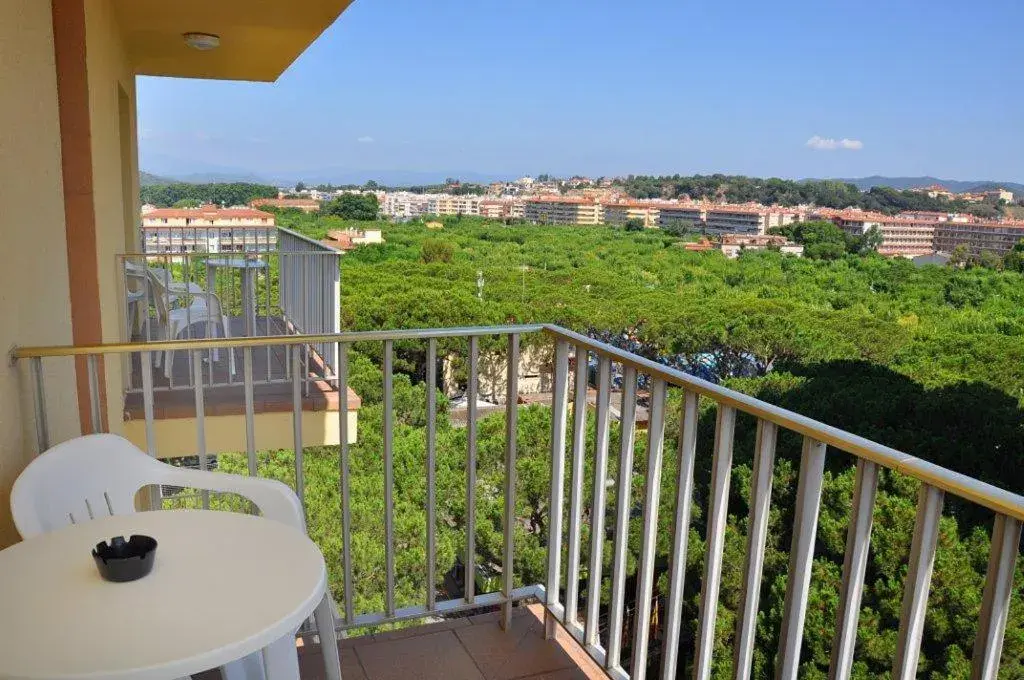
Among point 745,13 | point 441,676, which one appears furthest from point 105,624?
point 745,13

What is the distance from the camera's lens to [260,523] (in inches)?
58.7

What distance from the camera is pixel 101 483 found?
1.75 m

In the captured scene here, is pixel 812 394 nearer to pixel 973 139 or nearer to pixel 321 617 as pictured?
pixel 321 617

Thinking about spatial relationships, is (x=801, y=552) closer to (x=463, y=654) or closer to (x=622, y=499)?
(x=622, y=499)

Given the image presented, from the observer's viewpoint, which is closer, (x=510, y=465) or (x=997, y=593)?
(x=997, y=593)

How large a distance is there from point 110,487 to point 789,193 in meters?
64.6

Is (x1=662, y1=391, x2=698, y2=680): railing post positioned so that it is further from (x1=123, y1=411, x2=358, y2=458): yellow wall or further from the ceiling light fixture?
the ceiling light fixture

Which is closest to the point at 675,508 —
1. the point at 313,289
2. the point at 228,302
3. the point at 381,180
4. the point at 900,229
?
the point at 313,289

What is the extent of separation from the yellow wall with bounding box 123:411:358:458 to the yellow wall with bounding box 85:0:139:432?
490 mm

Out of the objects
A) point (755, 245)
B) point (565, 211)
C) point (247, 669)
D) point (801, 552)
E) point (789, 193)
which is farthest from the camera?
point (565, 211)

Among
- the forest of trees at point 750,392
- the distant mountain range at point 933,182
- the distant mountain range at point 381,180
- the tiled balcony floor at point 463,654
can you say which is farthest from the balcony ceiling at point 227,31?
A: the distant mountain range at point 933,182

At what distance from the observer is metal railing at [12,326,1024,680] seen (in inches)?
42.1

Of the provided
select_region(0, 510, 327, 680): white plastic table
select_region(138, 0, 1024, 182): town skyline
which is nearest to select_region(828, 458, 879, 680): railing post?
A: select_region(0, 510, 327, 680): white plastic table

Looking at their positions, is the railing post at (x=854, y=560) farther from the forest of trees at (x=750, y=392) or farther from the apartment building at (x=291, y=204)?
the apartment building at (x=291, y=204)
